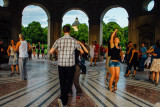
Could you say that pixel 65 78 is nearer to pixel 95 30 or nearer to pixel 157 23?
Result: pixel 157 23

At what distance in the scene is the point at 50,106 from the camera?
377cm

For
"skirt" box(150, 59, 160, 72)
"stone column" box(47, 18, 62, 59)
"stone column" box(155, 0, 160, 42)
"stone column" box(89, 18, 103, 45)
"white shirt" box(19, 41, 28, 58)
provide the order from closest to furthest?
"skirt" box(150, 59, 160, 72), "white shirt" box(19, 41, 28, 58), "stone column" box(155, 0, 160, 42), "stone column" box(89, 18, 103, 45), "stone column" box(47, 18, 62, 59)

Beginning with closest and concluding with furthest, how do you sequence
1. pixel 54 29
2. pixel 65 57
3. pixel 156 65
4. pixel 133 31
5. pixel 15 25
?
1. pixel 65 57
2. pixel 156 65
3. pixel 15 25
4. pixel 133 31
5. pixel 54 29

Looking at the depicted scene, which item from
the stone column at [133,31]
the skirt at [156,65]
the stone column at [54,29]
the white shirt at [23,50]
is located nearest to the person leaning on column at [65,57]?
the white shirt at [23,50]

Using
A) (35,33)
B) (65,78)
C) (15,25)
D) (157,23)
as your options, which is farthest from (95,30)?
(35,33)

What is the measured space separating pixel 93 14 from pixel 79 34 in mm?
61480

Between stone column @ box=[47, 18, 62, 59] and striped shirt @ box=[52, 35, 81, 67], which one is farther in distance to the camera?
stone column @ box=[47, 18, 62, 59]

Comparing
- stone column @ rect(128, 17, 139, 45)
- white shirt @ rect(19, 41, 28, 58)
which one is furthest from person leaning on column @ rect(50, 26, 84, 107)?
stone column @ rect(128, 17, 139, 45)

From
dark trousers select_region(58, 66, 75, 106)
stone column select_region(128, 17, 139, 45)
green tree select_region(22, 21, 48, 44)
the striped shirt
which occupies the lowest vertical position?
dark trousers select_region(58, 66, 75, 106)

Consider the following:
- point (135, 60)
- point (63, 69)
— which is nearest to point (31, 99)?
point (63, 69)

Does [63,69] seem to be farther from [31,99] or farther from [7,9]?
[7,9]

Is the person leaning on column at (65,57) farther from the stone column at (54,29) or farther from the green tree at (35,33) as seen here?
the green tree at (35,33)

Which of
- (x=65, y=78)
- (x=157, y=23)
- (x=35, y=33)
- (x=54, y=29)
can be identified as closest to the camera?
(x=65, y=78)

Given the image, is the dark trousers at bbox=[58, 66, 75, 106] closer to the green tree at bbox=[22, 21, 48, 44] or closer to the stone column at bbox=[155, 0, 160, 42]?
the stone column at bbox=[155, 0, 160, 42]
